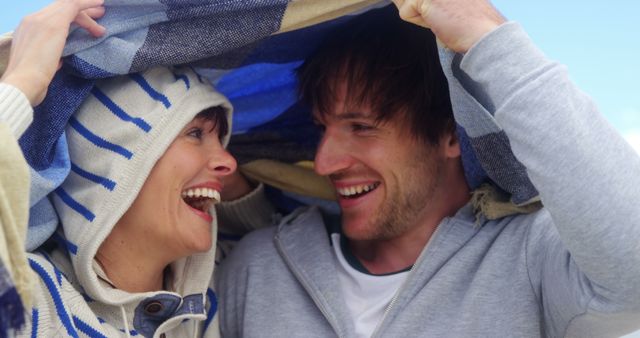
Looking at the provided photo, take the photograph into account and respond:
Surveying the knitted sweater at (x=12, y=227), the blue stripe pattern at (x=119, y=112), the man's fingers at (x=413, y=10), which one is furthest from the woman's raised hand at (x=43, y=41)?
the man's fingers at (x=413, y=10)

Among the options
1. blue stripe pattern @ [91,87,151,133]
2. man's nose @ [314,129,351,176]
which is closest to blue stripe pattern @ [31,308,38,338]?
blue stripe pattern @ [91,87,151,133]

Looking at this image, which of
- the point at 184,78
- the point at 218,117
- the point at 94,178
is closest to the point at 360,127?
the point at 218,117

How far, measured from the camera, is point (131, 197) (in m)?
1.93

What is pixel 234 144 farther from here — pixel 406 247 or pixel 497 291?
pixel 497 291

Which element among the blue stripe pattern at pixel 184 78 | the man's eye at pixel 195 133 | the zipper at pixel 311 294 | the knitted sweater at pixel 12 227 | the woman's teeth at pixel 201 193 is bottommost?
the zipper at pixel 311 294

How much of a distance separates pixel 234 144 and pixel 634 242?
1.21m

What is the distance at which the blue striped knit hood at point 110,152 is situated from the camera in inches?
75.2

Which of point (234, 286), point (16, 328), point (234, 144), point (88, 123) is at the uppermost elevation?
point (16, 328)

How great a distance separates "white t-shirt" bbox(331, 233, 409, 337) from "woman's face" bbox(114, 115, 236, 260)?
0.37 m

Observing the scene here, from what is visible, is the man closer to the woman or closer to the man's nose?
the man's nose

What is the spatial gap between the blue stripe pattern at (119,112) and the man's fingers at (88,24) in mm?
170

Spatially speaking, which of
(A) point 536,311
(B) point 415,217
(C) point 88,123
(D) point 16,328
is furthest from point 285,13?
(D) point 16,328

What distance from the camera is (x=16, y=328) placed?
48.6 inches

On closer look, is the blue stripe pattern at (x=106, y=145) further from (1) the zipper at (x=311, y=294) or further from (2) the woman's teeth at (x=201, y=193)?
(1) the zipper at (x=311, y=294)
